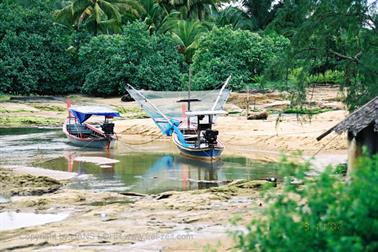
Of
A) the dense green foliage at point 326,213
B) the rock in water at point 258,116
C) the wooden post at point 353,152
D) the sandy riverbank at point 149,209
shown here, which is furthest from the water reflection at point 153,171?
the dense green foliage at point 326,213

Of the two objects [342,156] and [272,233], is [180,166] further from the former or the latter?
[272,233]

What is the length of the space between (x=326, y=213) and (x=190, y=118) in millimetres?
27180

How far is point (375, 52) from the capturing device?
59.1ft

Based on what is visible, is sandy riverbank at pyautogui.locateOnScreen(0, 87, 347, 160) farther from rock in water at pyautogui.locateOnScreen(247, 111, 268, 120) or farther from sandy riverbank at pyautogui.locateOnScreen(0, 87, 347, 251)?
rock in water at pyautogui.locateOnScreen(247, 111, 268, 120)

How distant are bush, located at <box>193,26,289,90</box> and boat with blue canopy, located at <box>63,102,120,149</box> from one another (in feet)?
39.7

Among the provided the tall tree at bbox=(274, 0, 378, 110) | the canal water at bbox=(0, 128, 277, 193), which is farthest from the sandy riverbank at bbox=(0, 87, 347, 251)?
the tall tree at bbox=(274, 0, 378, 110)

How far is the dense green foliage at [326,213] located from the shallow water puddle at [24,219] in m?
10.1

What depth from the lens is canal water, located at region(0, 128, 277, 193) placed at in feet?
71.5

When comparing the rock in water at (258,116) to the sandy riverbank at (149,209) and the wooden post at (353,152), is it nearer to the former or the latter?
the sandy riverbank at (149,209)

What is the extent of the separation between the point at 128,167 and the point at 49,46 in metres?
27.3

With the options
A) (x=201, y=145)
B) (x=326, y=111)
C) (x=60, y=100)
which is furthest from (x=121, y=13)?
(x=201, y=145)

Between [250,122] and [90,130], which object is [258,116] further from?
[90,130]

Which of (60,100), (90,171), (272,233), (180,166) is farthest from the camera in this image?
(60,100)

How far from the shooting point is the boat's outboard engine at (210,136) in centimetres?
2706
